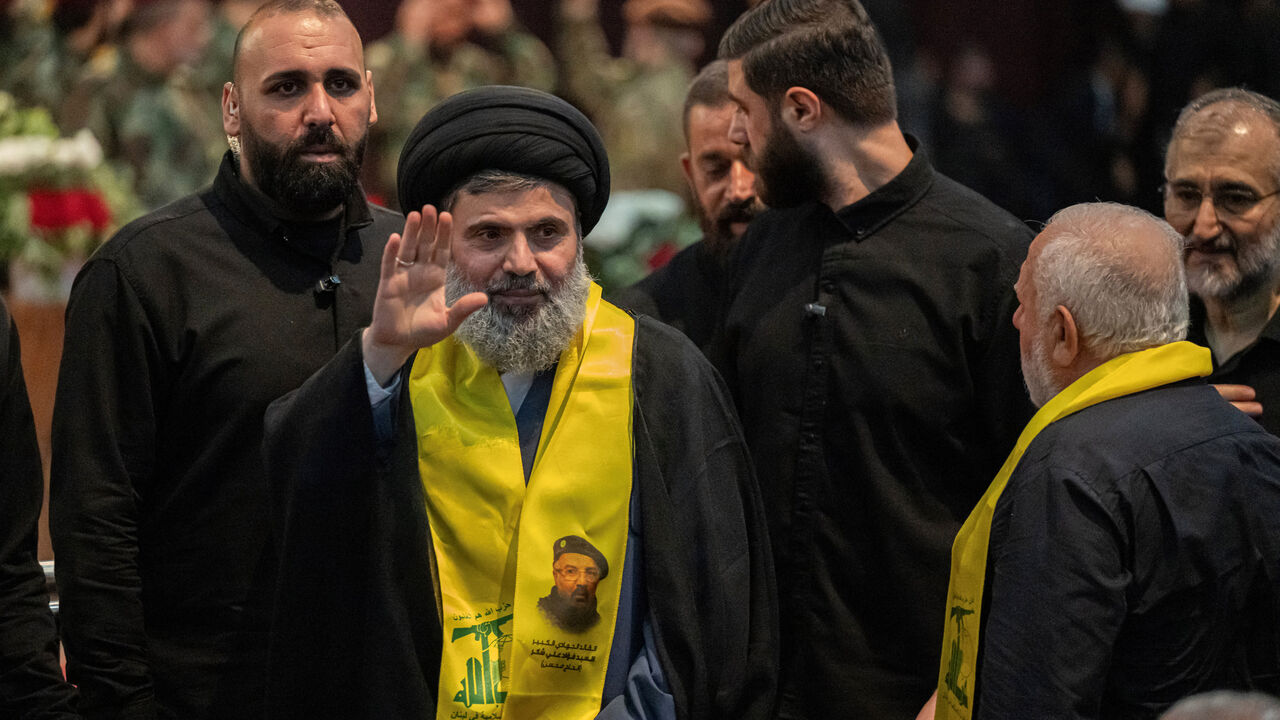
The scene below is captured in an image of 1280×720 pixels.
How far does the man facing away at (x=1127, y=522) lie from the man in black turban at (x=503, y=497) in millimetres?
560

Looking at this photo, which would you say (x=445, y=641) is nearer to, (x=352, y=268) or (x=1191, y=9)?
(x=352, y=268)

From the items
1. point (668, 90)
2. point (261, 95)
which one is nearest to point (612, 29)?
point (668, 90)

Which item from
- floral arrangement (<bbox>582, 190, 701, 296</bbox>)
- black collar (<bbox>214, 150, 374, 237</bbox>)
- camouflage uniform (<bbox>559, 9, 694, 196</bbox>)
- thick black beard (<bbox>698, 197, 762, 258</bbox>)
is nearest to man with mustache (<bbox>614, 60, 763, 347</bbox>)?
thick black beard (<bbox>698, 197, 762, 258</bbox>)

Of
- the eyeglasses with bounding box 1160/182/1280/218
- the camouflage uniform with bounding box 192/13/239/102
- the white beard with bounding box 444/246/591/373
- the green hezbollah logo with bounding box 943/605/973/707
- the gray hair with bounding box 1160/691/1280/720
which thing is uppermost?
the camouflage uniform with bounding box 192/13/239/102

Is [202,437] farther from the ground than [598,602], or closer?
farther from the ground

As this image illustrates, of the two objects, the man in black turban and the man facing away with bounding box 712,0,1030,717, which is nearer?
the man in black turban

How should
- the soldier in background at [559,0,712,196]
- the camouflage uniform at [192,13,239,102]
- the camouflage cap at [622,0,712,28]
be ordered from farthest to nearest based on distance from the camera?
the camouflage cap at [622,0,712,28], the soldier in background at [559,0,712,196], the camouflage uniform at [192,13,239,102]

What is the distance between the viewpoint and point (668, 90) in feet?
31.7

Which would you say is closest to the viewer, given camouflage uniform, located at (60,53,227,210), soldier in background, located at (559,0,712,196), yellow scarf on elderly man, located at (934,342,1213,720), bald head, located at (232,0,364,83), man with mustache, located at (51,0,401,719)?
yellow scarf on elderly man, located at (934,342,1213,720)

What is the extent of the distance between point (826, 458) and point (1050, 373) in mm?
765

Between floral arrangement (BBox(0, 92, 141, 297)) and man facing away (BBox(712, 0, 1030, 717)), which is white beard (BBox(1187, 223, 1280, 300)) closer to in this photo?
man facing away (BBox(712, 0, 1030, 717))

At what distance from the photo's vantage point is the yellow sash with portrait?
9.03 feet

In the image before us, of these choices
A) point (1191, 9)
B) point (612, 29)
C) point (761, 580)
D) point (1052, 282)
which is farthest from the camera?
point (612, 29)

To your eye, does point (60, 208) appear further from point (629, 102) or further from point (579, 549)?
point (629, 102)
